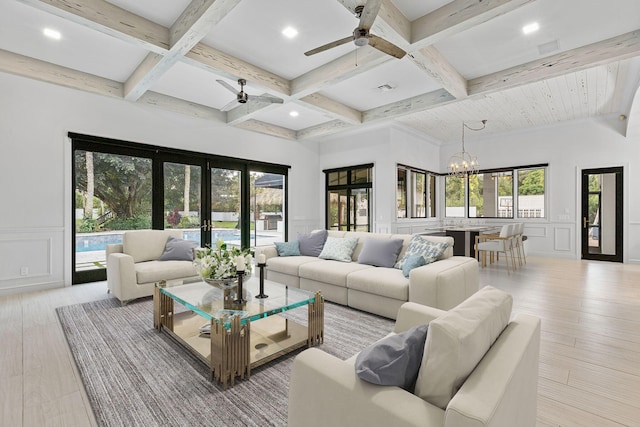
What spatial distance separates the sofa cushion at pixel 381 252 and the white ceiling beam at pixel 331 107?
107 inches

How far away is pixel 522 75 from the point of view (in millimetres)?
4207

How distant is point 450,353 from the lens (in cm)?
96

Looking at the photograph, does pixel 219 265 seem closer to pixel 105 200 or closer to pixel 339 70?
pixel 339 70

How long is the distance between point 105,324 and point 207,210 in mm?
3305

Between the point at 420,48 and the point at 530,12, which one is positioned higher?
the point at 530,12

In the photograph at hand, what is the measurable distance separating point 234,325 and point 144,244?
3029mm

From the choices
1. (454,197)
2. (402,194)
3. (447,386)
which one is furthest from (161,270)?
(454,197)

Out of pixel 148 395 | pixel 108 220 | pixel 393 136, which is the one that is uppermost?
pixel 393 136

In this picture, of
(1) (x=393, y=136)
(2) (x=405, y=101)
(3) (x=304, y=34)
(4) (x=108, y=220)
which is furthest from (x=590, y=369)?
(4) (x=108, y=220)

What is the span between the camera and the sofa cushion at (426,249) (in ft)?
11.0

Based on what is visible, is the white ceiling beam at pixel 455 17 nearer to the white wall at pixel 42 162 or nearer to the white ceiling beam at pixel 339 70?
the white ceiling beam at pixel 339 70

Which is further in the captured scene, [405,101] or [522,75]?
[405,101]

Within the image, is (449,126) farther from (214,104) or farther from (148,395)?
(148,395)

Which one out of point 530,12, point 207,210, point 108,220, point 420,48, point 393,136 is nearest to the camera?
point 530,12
